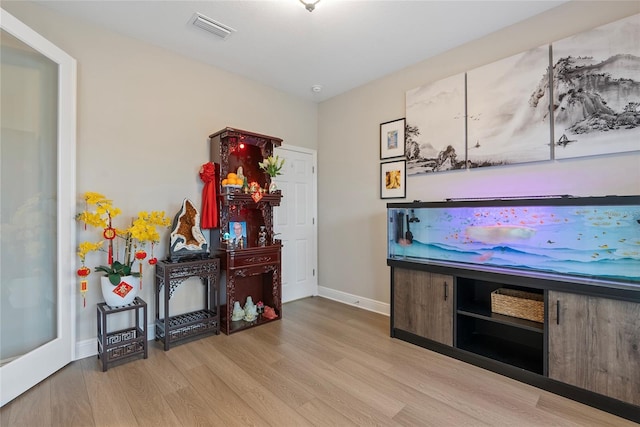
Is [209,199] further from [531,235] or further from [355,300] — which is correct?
[531,235]

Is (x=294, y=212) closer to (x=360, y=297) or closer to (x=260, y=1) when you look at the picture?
(x=360, y=297)

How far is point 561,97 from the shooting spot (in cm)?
222

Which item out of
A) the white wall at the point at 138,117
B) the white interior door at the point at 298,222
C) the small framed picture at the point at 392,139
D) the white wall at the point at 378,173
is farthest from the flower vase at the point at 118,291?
the small framed picture at the point at 392,139

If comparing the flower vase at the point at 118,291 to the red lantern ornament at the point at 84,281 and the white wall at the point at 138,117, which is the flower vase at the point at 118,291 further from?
the white wall at the point at 138,117

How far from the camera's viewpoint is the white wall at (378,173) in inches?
83.4

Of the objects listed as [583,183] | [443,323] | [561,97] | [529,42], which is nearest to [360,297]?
[443,323]

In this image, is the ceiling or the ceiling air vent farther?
the ceiling air vent

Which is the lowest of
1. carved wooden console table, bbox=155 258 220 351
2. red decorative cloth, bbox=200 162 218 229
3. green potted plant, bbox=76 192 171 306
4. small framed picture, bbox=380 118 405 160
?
carved wooden console table, bbox=155 258 220 351

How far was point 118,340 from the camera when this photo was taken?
2.44 meters

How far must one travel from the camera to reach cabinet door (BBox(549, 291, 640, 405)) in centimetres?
168

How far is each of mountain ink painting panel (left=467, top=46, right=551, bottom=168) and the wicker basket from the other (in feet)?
3.56

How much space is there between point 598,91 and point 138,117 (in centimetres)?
374

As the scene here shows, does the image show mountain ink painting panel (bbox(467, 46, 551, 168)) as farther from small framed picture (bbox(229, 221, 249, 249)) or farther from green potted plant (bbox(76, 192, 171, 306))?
green potted plant (bbox(76, 192, 171, 306))

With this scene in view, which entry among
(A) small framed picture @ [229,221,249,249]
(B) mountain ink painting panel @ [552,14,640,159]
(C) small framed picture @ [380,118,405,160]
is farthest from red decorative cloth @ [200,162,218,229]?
(B) mountain ink painting panel @ [552,14,640,159]
